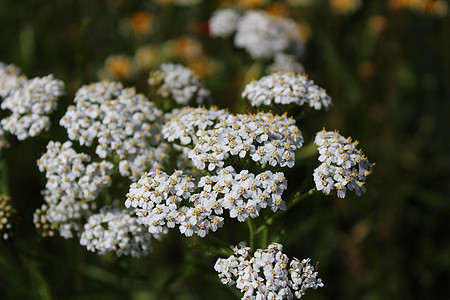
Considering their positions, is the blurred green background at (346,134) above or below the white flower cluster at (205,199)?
above

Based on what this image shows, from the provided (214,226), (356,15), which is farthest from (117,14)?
(214,226)

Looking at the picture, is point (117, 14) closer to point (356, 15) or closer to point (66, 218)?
point (356, 15)

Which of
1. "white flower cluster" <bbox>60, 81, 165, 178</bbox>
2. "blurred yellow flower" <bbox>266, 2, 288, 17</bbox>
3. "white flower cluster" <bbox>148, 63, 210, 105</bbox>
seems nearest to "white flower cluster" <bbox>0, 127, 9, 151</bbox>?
"white flower cluster" <bbox>60, 81, 165, 178</bbox>

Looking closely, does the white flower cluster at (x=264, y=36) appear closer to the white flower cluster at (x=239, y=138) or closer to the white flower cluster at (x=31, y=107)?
the white flower cluster at (x=239, y=138)

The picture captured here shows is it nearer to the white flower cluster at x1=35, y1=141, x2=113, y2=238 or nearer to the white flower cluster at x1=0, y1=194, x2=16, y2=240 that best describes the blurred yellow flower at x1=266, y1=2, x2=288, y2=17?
the white flower cluster at x1=35, y1=141, x2=113, y2=238

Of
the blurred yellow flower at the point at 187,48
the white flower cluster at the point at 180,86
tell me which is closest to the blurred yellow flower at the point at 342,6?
the blurred yellow flower at the point at 187,48

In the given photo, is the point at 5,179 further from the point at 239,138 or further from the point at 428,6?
the point at 428,6
